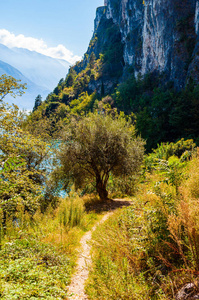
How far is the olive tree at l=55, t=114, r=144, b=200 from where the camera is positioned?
11.7 metres

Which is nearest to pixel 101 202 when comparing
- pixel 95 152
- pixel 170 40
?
pixel 95 152

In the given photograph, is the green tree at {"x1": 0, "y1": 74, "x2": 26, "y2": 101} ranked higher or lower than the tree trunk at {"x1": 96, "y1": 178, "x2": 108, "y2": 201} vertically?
higher

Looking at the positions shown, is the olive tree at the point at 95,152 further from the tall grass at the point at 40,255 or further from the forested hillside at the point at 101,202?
the tall grass at the point at 40,255

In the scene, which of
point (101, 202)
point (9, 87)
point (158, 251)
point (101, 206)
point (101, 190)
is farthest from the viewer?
point (101, 190)

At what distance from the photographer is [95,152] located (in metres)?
11.7

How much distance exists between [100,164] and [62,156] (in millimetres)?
2513

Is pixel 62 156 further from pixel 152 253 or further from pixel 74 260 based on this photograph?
pixel 152 253

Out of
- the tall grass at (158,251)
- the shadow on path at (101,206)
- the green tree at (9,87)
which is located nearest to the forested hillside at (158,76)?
the shadow on path at (101,206)

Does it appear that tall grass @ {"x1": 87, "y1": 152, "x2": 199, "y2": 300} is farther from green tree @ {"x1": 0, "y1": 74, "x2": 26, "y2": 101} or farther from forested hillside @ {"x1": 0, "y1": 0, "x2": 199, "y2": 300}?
green tree @ {"x1": 0, "y1": 74, "x2": 26, "y2": 101}

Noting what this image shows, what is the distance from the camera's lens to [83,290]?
368 centimetres

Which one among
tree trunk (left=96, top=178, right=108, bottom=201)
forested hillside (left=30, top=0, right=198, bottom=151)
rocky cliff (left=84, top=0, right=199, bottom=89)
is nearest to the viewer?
tree trunk (left=96, top=178, right=108, bottom=201)

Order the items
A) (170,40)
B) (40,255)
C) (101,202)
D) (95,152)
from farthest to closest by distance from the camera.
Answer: (170,40) → (101,202) → (95,152) → (40,255)

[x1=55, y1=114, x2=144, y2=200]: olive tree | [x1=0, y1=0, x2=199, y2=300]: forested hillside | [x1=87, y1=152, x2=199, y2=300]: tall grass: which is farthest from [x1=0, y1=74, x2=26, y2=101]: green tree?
[x1=87, y1=152, x2=199, y2=300]: tall grass

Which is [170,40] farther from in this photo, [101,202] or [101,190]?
[101,202]
